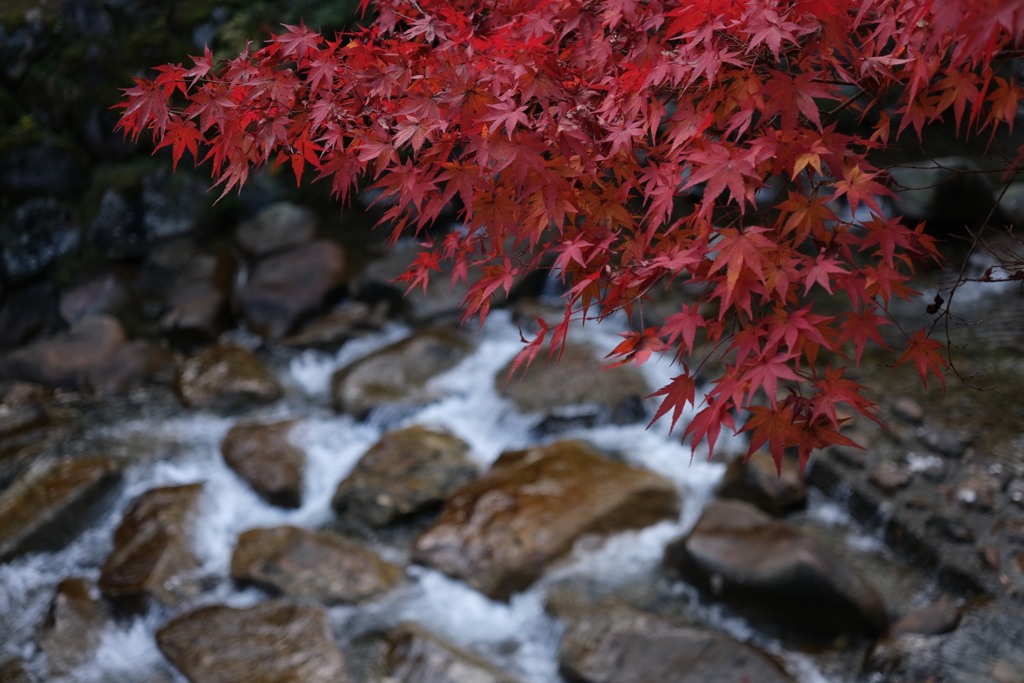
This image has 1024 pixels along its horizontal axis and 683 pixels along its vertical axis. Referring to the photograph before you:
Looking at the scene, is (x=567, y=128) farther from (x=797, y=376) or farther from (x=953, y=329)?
(x=953, y=329)

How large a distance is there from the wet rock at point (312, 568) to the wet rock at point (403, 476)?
0.42 metres

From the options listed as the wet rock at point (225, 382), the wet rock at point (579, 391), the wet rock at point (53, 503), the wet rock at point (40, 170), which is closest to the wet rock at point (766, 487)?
the wet rock at point (579, 391)

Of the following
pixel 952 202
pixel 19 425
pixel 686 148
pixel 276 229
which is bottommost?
pixel 19 425

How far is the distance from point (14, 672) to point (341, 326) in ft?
14.1

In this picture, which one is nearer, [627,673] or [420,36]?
[420,36]

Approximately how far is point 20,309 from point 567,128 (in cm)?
945

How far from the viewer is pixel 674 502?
177 inches

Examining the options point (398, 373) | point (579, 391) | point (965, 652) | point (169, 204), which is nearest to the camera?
point (965, 652)

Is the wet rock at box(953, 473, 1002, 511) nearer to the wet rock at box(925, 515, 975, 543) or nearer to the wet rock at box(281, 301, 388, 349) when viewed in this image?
the wet rock at box(925, 515, 975, 543)

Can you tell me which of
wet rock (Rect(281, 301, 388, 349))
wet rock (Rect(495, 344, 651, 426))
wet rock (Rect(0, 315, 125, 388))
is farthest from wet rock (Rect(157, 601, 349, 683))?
wet rock (Rect(0, 315, 125, 388))

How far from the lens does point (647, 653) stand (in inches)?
128

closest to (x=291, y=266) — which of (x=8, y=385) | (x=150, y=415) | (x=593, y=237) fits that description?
(x=150, y=415)

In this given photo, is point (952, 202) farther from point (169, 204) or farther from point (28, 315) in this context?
point (28, 315)

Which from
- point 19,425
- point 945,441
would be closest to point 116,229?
point 19,425
